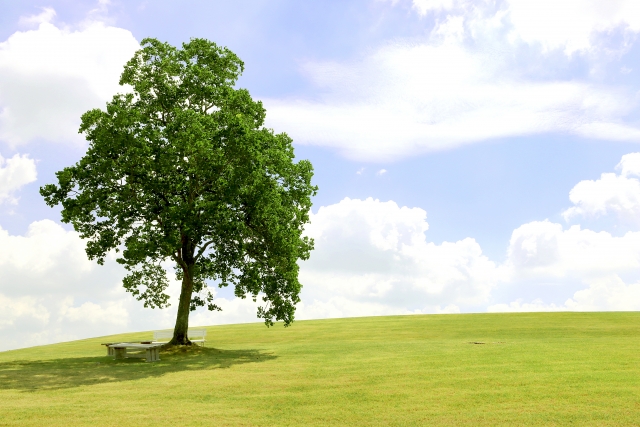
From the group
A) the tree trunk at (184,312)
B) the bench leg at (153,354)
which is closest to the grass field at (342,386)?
the bench leg at (153,354)

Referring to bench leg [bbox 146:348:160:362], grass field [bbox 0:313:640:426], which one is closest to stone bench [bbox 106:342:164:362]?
bench leg [bbox 146:348:160:362]

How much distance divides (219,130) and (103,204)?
8415mm

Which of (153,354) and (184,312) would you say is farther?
(184,312)

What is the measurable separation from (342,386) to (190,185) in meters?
18.7

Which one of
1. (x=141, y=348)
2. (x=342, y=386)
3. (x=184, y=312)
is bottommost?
(x=342, y=386)

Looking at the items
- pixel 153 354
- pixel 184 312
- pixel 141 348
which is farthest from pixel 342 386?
pixel 184 312

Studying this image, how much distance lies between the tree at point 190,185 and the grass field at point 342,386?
5.33m

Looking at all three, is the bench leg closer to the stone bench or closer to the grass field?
the stone bench

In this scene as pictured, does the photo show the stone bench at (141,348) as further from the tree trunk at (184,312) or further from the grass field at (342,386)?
the tree trunk at (184,312)

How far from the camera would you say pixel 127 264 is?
39.2 metres

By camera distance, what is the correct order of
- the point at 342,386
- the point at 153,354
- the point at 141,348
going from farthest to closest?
the point at 141,348, the point at 153,354, the point at 342,386

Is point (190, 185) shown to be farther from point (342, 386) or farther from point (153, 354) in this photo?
point (342, 386)

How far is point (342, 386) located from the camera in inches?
893

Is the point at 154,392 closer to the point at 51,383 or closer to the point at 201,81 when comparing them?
the point at 51,383
